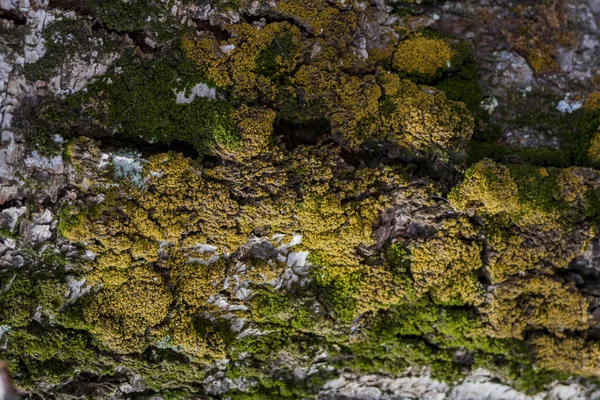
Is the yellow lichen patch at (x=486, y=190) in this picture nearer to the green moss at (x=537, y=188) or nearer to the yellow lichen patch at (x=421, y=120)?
the green moss at (x=537, y=188)

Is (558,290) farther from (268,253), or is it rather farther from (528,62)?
(268,253)

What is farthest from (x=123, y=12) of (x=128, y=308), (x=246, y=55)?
(x=128, y=308)

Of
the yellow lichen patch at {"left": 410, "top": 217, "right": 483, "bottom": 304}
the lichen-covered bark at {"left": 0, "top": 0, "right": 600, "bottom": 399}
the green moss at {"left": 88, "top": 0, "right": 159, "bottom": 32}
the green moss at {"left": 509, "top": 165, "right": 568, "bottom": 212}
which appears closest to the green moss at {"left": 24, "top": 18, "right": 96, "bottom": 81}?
the lichen-covered bark at {"left": 0, "top": 0, "right": 600, "bottom": 399}

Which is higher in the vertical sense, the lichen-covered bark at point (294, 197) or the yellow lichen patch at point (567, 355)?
the lichen-covered bark at point (294, 197)

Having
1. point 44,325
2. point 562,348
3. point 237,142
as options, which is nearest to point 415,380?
point 562,348

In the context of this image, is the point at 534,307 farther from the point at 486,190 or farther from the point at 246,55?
the point at 246,55

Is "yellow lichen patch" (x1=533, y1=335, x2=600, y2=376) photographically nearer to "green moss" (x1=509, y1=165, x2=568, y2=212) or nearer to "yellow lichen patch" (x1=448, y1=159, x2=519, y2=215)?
"green moss" (x1=509, y1=165, x2=568, y2=212)

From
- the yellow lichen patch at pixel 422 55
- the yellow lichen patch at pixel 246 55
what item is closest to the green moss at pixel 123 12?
the yellow lichen patch at pixel 246 55
